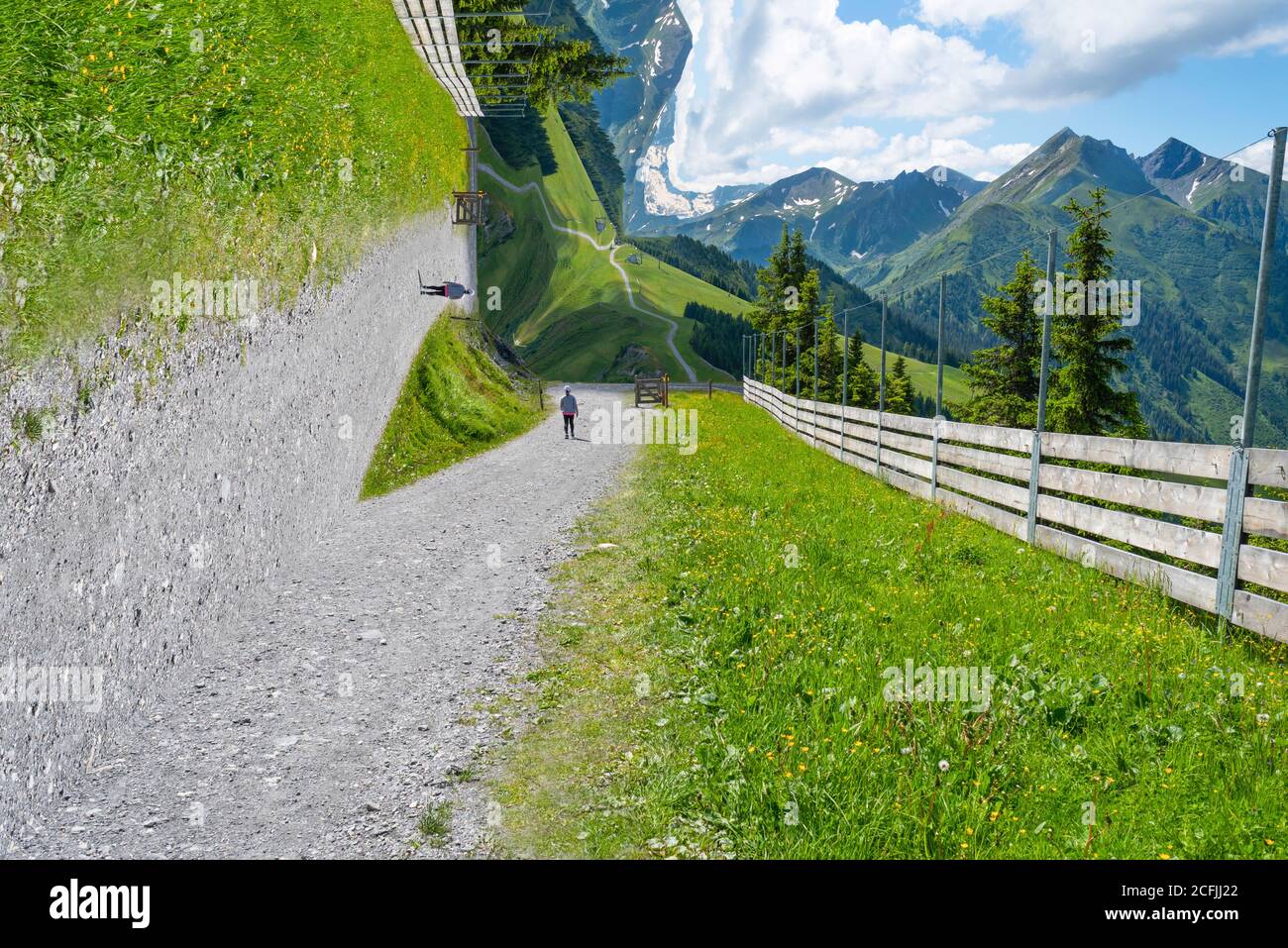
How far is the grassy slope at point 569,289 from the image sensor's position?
123000mm

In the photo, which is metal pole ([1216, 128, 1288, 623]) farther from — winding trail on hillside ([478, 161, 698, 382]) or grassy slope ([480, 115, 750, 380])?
grassy slope ([480, 115, 750, 380])

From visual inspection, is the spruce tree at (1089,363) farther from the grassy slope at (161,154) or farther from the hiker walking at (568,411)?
the grassy slope at (161,154)

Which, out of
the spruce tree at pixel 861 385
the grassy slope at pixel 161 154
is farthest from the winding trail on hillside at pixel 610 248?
the grassy slope at pixel 161 154

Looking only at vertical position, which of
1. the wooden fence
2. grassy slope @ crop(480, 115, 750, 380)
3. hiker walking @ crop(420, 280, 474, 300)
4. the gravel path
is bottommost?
the gravel path

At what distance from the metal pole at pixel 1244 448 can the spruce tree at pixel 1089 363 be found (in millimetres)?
34649

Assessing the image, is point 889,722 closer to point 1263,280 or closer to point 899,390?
point 1263,280

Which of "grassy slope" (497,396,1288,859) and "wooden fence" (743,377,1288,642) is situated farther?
"wooden fence" (743,377,1288,642)

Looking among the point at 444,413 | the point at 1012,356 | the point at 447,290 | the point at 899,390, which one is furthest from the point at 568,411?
the point at 899,390

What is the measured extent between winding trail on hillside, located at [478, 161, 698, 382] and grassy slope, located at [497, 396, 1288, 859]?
100308 millimetres

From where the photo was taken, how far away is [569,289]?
16125 cm

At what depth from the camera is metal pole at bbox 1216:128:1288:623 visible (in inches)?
238

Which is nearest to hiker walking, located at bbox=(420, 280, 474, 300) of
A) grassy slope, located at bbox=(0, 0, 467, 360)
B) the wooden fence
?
grassy slope, located at bbox=(0, 0, 467, 360)

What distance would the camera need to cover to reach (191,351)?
25.6 ft
